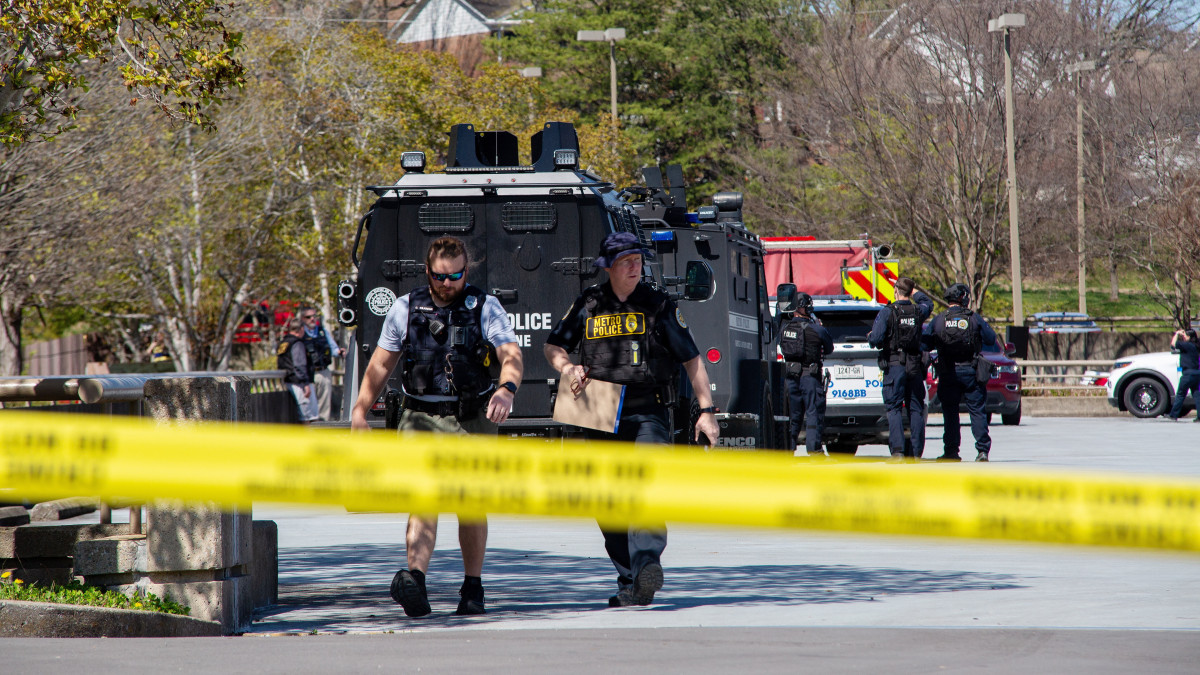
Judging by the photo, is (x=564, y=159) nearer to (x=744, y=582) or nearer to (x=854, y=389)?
(x=744, y=582)

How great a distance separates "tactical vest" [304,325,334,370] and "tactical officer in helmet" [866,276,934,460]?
969 centimetres

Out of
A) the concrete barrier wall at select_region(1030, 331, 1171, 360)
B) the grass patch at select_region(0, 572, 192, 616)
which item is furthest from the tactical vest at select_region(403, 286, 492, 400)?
the concrete barrier wall at select_region(1030, 331, 1171, 360)

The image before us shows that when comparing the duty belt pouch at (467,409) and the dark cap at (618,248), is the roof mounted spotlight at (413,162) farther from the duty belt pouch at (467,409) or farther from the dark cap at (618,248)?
the duty belt pouch at (467,409)

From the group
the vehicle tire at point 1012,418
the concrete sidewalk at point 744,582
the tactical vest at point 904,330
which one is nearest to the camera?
the concrete sidewalk at point 744,582

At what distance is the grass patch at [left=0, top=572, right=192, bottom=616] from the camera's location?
21.5ft

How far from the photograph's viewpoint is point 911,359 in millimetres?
15461

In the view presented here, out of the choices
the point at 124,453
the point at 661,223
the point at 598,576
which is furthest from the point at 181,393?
the point at 661,223

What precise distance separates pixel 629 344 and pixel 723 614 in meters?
1.37

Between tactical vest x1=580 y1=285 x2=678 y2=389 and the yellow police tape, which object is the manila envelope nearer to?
tactical vest x1=580 y1=285 x2=678 y2=389

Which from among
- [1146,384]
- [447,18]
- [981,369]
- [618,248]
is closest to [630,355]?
[618,248]

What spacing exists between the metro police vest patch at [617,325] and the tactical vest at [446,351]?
668mm

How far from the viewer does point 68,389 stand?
7266mm

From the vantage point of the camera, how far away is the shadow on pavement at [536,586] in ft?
→ 23.6

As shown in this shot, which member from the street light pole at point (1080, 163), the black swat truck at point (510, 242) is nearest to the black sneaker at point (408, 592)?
the black swat truck at point (510, 242)
